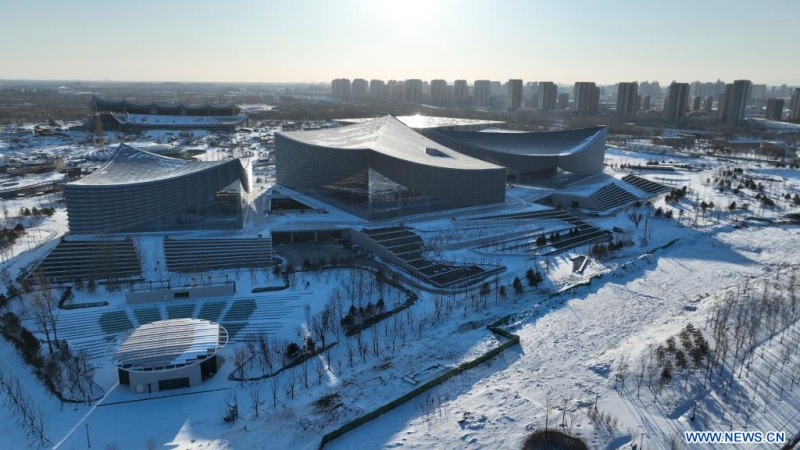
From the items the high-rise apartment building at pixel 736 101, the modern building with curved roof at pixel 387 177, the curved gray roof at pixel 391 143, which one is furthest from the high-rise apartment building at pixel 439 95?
the modern building with curved roof at pixel 387 177

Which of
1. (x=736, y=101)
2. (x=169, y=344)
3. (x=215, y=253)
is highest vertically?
(x=736, y=101)

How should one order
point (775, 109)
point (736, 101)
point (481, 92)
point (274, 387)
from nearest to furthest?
point (274, 387) < point (736, 101) < point (775, 109) < point (481, 92)

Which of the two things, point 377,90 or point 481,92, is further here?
point 377,90

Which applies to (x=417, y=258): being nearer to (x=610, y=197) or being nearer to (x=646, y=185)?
(x=610, y=197)

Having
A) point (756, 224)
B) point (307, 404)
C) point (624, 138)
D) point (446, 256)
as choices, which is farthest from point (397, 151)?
point (624, 138)

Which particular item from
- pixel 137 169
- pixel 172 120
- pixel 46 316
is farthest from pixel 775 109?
pixel 46 316

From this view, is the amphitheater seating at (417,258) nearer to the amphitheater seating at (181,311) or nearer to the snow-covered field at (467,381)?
the snow-covered field at (467,381)
